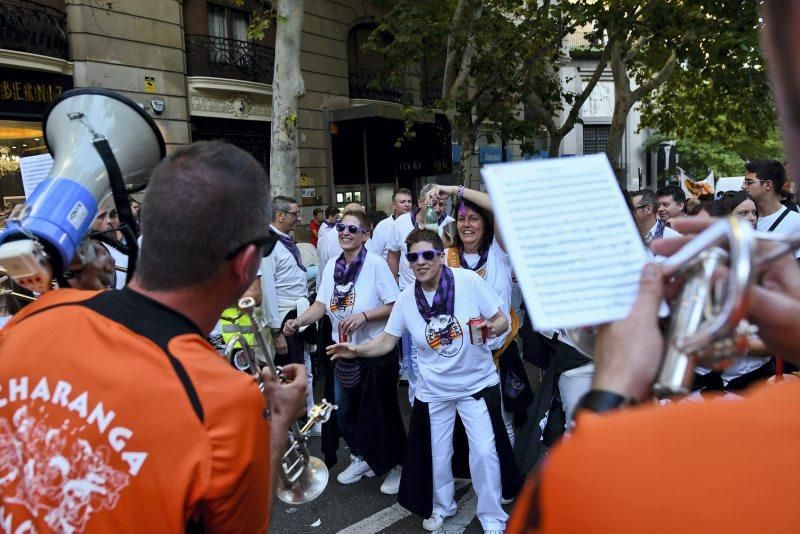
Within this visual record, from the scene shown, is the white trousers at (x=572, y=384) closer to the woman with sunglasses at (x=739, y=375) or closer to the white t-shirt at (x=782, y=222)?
the woman with sunglasses at (x=739, y=375)

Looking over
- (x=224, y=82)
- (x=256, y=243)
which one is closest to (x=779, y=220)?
(x=256, y=243)

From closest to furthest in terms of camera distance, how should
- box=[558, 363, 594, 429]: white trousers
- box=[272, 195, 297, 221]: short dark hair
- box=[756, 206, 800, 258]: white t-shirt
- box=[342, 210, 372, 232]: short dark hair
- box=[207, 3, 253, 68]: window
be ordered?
box=[558, 363, 594, 429]: white trousers → box=[342, 210, 372, 232]: short dark hair → box=[756, 206, 800, 258]: white t-shirt → box=[272, 195, 297, 221]: short dark hair → box=[207, 3, 253, 68]: window

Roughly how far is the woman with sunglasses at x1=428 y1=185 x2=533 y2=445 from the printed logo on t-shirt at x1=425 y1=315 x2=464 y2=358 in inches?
19.7

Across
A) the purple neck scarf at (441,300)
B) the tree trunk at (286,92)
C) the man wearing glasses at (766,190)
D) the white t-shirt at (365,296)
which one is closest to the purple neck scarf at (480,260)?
the white t-shirt at (365,296)

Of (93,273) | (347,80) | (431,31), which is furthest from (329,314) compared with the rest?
(347,80)

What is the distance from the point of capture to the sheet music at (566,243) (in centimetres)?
95

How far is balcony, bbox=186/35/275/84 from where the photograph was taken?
42.2 ft

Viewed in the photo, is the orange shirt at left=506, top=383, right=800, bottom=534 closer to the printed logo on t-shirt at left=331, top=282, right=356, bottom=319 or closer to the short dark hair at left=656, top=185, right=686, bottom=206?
the printed logo on t-shirt at left=331, top=282, right=356, bottom=319

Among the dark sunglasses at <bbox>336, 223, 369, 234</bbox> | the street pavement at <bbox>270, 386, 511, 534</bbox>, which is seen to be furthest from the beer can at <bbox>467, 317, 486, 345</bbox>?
the dark sunglasses at <bbox>336, 223, 369, 234</bbox>

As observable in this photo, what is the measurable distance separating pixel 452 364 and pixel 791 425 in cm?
304

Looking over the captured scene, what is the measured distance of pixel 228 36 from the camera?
13664 millimetres

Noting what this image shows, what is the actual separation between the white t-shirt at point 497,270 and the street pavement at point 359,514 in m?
1.22

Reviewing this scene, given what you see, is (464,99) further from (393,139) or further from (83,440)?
(83,440)

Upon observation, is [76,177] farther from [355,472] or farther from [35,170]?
[355,472]
